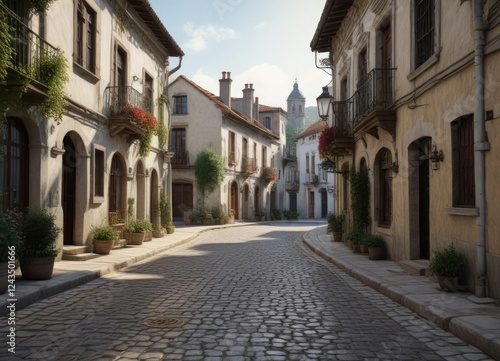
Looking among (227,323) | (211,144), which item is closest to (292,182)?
(211,144)

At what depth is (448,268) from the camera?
754 centimetres

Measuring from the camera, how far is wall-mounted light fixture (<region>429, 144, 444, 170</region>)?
8859 millimetres

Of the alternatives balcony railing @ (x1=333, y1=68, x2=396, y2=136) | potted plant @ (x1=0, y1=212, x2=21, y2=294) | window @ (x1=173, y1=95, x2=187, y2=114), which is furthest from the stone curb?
window @ (x1=173, y1=95, x2=187, y2=114)

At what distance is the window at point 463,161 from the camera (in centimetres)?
786

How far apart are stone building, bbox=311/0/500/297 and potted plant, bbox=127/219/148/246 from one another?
7047mm

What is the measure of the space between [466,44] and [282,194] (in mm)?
41053

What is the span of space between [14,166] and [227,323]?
249 inches

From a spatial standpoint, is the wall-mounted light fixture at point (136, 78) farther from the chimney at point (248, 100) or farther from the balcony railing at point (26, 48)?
the chimney at point (248, 100)

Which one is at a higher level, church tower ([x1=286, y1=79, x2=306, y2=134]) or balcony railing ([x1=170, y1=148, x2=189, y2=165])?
church tower ([x1=286, y1=79, x2=306, y2=134])

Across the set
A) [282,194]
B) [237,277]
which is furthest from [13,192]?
[282,194]

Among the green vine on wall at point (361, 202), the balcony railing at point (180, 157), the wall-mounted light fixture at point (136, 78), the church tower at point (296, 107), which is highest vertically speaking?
the church tower at point (296, 107)

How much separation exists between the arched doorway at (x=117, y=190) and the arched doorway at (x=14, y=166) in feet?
15.4

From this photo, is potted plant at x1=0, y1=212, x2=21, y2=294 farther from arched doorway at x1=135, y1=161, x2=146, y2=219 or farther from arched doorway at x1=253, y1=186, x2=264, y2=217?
arched doorway at x1=253, y1=186, x2=264, y2=217

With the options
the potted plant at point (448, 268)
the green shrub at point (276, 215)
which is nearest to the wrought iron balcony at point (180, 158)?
the green shrub at point (276, 215)
